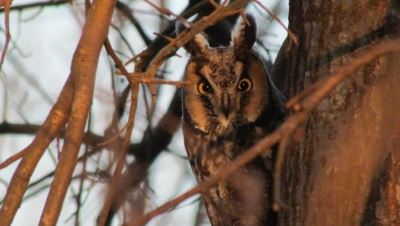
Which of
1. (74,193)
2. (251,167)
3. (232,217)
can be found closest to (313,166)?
(251,167)

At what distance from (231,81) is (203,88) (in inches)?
5.4

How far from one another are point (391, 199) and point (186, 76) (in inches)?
47.8

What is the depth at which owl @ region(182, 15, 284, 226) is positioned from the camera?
9.80 ft

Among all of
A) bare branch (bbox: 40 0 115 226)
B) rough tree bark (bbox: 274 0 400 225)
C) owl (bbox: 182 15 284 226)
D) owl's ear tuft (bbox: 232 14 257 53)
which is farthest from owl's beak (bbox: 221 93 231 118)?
bare branch (bbox: 40 0 115 226)

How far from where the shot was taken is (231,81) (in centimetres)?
301

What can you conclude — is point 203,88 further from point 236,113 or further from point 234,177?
point 234,177

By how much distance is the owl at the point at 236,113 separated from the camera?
9.80 ft

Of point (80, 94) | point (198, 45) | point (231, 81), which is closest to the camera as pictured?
point (80, 94)

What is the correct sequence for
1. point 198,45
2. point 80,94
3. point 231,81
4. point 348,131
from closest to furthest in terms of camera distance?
1. point 80,94
2. point 348,131
3. point 231,81
4. point 198,45

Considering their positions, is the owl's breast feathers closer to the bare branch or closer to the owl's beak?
the owl's beak

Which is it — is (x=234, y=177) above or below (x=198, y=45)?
below

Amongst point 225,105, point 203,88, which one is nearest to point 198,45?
point 203,88

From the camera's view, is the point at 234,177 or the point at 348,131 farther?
the point at 234,177

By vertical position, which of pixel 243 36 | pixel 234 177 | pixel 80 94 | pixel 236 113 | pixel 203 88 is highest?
pixel 80 94
